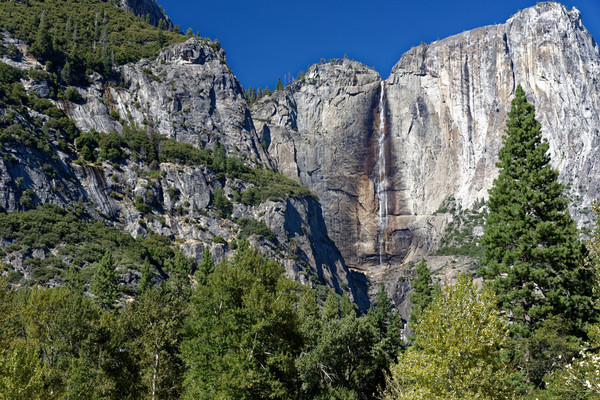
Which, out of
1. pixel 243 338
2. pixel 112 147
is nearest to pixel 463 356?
pixel 243 338

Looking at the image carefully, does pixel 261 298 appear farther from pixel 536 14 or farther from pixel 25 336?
pixel 536 14

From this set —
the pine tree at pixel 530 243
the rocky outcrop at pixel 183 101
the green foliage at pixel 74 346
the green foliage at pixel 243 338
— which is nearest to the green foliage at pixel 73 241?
the green foliage at pixel 74 346

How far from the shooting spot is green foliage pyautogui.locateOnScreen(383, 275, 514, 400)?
15.7 meters

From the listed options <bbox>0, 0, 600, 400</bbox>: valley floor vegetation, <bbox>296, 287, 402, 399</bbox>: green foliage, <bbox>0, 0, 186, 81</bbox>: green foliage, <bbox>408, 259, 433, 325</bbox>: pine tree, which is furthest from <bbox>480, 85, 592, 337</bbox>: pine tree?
<bbox>0, 0, 186, 81</bbox>: green foliage

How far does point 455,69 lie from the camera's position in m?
155

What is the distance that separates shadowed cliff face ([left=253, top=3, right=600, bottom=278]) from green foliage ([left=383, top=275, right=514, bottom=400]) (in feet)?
430

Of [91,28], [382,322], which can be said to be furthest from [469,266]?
[91,28]

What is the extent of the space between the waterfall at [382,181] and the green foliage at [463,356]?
134 m

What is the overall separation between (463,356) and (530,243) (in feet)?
40.7

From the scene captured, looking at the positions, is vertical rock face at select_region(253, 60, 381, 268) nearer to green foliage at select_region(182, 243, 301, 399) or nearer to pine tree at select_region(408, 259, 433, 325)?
pine tree at select_region(408, 259, 433, 325)

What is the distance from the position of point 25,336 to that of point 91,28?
133 meters

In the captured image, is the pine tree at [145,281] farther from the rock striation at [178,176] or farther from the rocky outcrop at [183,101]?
the rocky outcrop at [183,101]

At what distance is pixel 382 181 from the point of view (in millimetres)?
156750

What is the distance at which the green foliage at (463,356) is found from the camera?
15.7 m
